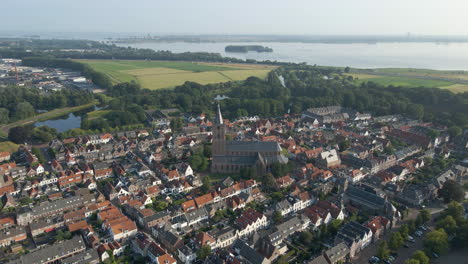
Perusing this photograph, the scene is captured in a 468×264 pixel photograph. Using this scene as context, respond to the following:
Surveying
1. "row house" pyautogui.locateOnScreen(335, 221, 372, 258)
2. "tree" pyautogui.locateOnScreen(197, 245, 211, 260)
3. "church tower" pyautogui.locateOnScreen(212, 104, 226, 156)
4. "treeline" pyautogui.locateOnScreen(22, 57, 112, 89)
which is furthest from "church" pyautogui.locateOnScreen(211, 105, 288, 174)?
"treeline" pyautogui.locateOnScreen(22, 57, 112, 89)

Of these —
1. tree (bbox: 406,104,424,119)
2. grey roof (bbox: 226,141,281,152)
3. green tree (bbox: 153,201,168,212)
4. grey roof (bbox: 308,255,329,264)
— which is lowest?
green tree (bbox: 153,201,168,212)

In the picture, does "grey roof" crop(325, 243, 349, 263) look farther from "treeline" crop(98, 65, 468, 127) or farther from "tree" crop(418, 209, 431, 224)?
"treeline" crop(98, 65, 468, 127)

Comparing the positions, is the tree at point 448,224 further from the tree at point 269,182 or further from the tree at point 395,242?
the tree at point 269,182

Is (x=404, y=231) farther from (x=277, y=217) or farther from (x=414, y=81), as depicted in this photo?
(x=414, y=81)

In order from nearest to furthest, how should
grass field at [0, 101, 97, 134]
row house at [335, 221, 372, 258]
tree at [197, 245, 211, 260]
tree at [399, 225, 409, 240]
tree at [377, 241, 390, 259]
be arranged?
1. tree at [197, 245, 211, 260]
2. tree at [377, 241, 390, 259]
3. row house at [335, 221, 372, 258]
4. tree at [399, 225, 409, 240]
5. grass field at [0, 101, 97, 134]

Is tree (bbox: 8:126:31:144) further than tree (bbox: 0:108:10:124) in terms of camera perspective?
No

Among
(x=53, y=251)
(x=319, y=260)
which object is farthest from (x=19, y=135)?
(x=319, y=260)

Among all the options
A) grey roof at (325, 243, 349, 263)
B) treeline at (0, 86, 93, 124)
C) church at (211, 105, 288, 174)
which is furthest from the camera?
treeline at (0, 86, 93, 124)

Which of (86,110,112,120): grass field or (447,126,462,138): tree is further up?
(447,126,462,138): tree
